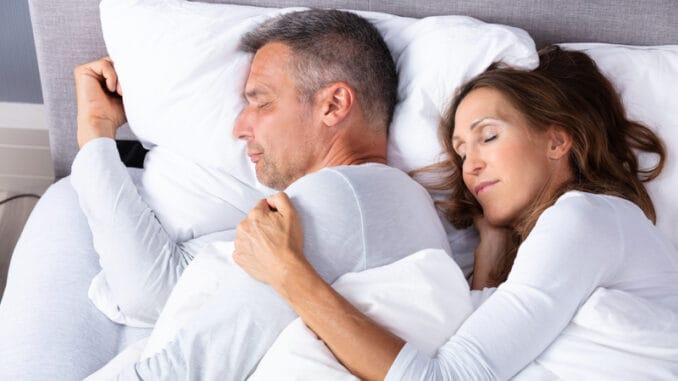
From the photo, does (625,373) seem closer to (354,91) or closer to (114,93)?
(354,91)

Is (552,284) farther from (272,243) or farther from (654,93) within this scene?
(654,93)

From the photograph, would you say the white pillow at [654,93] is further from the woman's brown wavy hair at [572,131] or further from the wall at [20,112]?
the wall at [20,112]

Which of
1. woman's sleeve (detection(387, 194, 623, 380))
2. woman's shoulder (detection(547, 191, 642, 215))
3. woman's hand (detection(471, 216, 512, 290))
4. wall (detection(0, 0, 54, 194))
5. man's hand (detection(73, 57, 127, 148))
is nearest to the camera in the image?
woman's sleeve (detection(387, 194, 623, 380))

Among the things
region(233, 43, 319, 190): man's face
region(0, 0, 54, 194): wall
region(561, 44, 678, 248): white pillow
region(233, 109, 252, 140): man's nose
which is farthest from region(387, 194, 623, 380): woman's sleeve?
region(0, 0, 54, 194): wall

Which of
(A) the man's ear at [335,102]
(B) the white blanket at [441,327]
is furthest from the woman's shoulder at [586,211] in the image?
(A) the man's ear at [335,102]

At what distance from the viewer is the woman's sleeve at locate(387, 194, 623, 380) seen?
113 centimetres

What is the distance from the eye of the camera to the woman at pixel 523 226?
1.14m

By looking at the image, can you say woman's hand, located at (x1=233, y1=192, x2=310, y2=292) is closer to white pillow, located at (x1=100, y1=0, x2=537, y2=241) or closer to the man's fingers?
white pillow, located at (x1=100, y1=0, x2=537, y2=241)

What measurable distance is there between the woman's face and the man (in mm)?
103

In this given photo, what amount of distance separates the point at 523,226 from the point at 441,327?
0.31 meters

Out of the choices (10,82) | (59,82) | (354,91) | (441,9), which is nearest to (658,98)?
(441,9)

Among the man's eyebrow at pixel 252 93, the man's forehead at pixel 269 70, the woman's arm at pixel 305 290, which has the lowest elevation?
the woman's arm at pixel 305 290

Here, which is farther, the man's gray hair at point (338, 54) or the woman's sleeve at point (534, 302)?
the man's gray hair at point (338, 54)

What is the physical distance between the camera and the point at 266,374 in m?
1.16
